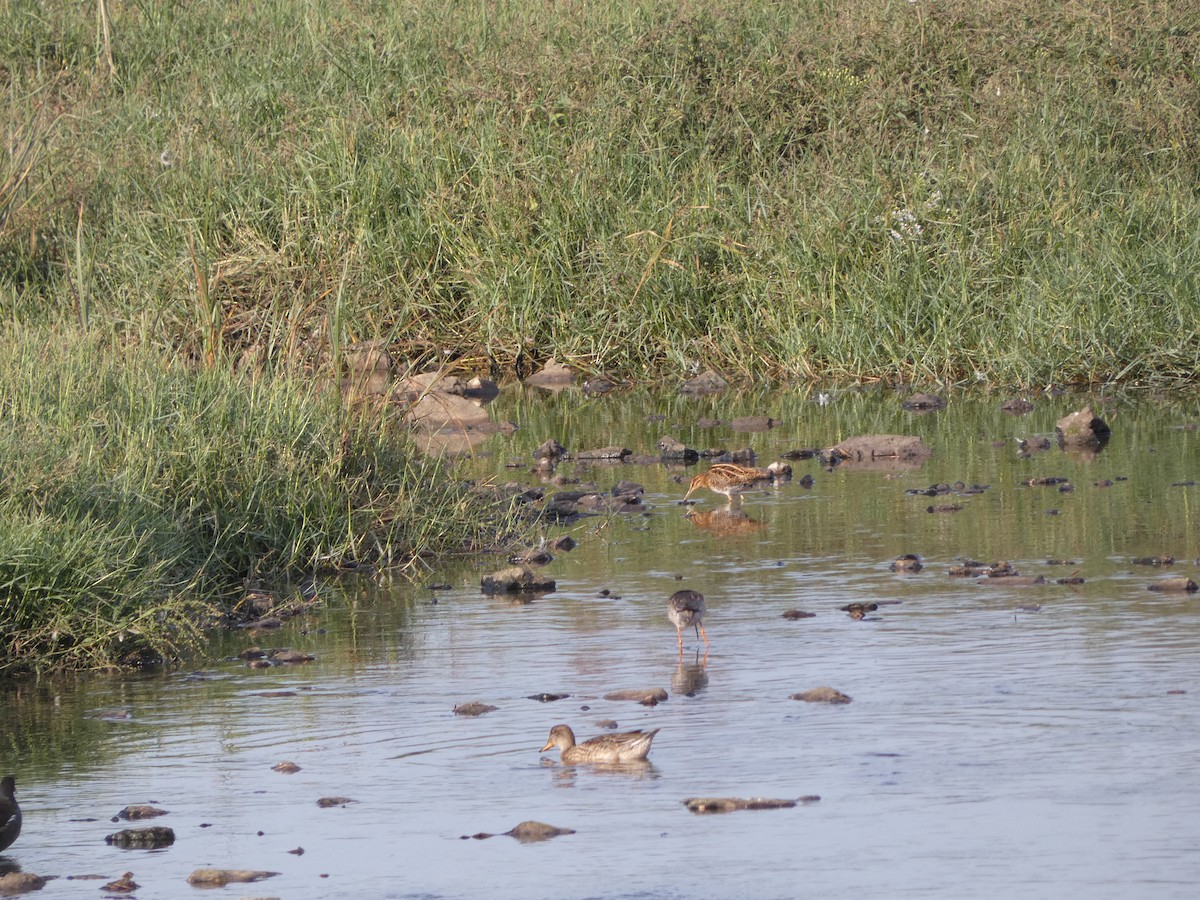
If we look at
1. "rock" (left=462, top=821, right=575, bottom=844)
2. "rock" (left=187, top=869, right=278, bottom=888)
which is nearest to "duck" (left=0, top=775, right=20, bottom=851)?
"rock" (left=187, top=869, right=278, bottom=888)

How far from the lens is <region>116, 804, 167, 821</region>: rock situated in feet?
19.0

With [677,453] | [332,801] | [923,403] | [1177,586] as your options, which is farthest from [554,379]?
[332,801]

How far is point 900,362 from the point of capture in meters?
16.3

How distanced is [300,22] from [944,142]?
29.1 ft

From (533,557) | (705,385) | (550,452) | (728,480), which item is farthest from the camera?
(705,385)

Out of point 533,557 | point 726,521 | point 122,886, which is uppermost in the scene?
point 726,521

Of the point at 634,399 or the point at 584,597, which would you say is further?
the point at 634,399

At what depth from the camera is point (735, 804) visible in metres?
A: 5.61

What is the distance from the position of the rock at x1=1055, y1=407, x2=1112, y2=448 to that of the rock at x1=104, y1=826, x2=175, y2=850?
28.9ft

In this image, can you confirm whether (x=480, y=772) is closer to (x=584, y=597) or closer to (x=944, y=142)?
(x=584, y=597)

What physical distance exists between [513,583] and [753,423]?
5.85 meters

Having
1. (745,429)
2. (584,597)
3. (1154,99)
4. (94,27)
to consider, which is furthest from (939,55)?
(584,597)

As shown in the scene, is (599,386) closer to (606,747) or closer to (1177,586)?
(1177,586)

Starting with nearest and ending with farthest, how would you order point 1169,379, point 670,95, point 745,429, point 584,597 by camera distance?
1. point 584,597
2. point 745,429
3. point 1169,379
4. point 670,95
